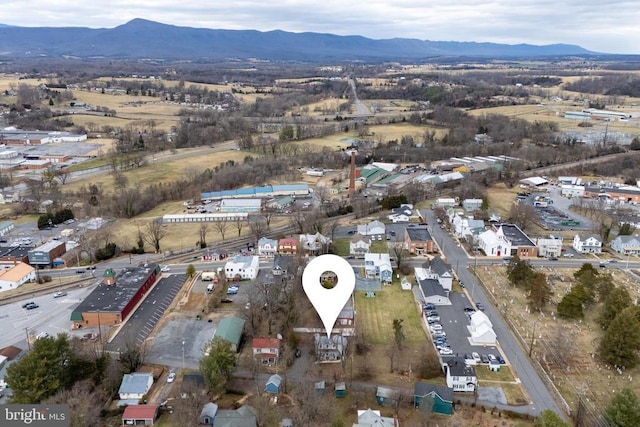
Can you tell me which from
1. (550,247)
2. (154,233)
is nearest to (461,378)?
(550,247)

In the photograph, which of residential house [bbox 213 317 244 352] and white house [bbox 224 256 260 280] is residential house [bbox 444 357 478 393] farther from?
white house [bbox 224 256 260 280]

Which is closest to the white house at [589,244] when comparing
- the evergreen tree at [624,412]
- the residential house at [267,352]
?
the evergreen tree at [624,412]

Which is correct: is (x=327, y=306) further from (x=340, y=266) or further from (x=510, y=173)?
(x=510, y=173)

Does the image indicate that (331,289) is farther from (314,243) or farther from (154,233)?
(154,233)

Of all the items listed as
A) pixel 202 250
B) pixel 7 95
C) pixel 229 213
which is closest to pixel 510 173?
pixel 229 213

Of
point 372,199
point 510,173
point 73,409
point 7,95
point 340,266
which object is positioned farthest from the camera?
point 7,95

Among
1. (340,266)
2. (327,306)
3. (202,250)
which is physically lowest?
(202,250)

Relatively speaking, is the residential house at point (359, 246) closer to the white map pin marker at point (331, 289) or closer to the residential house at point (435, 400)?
the white map pin marker at point (331, 289)
